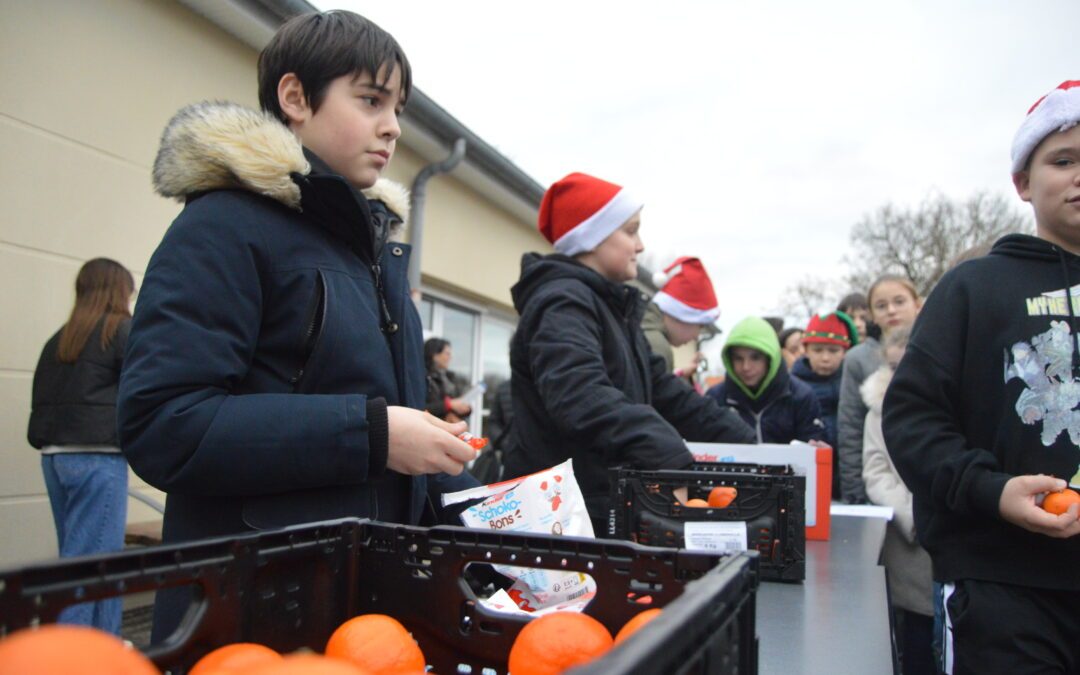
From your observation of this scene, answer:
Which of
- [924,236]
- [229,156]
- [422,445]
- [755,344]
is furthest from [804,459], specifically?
[924,236]

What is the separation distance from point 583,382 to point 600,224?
0.76 m

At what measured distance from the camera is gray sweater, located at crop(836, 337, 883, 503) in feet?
13.4

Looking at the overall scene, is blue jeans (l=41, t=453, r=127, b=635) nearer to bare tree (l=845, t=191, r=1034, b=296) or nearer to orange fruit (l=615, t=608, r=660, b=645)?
orange fruit (l=615, t=608, r=660, b=645)

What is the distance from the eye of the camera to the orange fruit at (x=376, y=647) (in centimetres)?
75

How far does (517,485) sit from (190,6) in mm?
4201

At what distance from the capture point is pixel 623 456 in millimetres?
1963

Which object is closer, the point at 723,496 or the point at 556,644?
the point at 556,644

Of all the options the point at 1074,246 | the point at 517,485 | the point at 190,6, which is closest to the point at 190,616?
the point at 517,485

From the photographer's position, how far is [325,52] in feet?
4.44

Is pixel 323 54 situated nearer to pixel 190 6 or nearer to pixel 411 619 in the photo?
pixel 411 619

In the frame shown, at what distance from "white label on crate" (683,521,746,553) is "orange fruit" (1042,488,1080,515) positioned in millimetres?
590

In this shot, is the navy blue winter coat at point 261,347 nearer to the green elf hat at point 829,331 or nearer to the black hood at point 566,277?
the black hood at point 566,277

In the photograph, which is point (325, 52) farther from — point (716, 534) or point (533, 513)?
point (716, 534)

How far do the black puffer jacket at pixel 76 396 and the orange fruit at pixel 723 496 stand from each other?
8.85ft
